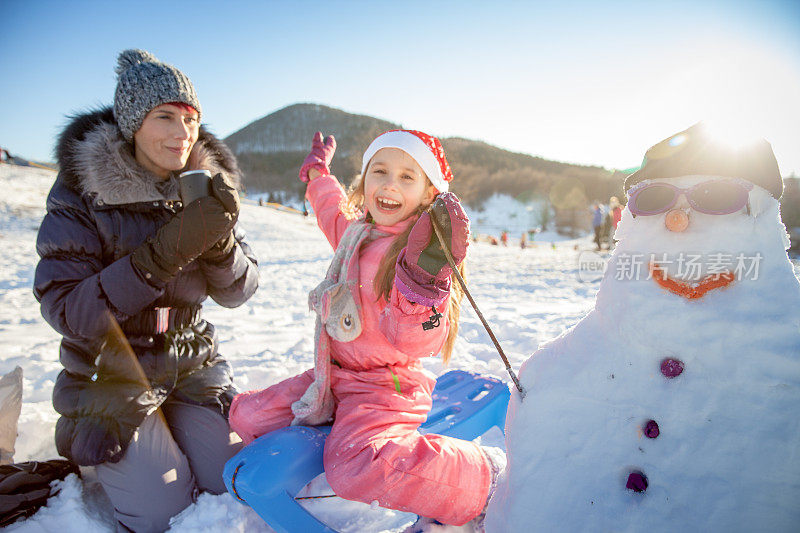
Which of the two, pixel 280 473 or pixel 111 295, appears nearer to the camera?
pixel 280 473

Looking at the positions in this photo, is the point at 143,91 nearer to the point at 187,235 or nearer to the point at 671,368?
the point at 187,235

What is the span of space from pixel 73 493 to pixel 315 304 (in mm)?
1126

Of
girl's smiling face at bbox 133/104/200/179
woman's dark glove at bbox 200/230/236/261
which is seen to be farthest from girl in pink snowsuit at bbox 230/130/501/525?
girl's smiling face at bbox 133/104/200/179

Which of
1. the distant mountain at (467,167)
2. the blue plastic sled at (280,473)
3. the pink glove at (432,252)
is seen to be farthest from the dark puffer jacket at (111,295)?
the distant mountain at (467,167)

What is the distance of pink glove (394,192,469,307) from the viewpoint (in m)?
1.16

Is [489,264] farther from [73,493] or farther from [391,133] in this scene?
[73,493]

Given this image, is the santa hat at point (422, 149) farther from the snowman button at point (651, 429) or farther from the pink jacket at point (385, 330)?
the snowman button at point (651, 429)

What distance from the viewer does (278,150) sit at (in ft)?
146

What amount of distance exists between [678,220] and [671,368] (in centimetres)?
32

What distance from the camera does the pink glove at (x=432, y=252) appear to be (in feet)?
3.81

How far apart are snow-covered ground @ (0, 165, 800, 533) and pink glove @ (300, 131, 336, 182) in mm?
1227

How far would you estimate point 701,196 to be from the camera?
0.83 meters

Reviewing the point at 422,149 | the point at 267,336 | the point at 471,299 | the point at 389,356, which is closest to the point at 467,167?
the point at 267,336

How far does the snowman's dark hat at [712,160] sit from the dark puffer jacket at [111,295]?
153 centimetres
